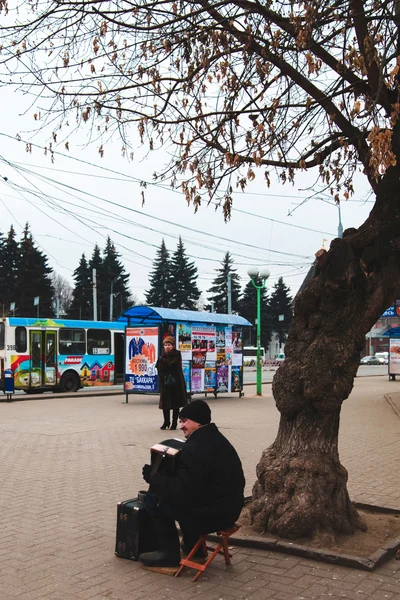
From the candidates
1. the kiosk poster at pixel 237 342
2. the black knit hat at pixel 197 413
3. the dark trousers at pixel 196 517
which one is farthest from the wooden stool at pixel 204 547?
the kiosk poster at pixel 237 342

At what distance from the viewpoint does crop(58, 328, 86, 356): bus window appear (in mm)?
25877

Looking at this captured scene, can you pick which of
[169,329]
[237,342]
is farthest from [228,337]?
[169,329]

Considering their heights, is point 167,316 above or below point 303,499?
above

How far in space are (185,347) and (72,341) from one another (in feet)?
28.2

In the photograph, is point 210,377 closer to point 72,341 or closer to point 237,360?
point 237,360

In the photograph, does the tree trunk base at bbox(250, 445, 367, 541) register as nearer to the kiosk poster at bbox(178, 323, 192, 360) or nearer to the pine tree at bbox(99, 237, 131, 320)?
the kiosk poster at bbox(178, 323, 192, 360)

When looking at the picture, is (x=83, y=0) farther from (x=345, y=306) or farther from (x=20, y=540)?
(x=20, y=540)

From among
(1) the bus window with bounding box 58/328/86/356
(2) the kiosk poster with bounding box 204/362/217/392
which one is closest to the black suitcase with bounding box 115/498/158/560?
(2) the kiosk poster with bounding box 204/362/217/392

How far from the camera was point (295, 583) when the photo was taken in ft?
13.8

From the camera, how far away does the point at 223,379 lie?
20.9 meters

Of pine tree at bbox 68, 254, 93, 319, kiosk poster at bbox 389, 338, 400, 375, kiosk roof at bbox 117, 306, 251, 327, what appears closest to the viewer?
kiosk roof at bbox 117, 306, 251, 327

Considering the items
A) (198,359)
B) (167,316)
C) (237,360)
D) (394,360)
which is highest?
(167,316)

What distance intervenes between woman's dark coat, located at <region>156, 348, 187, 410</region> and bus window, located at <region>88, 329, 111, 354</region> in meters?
15.2

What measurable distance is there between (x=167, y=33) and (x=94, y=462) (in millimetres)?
5651
